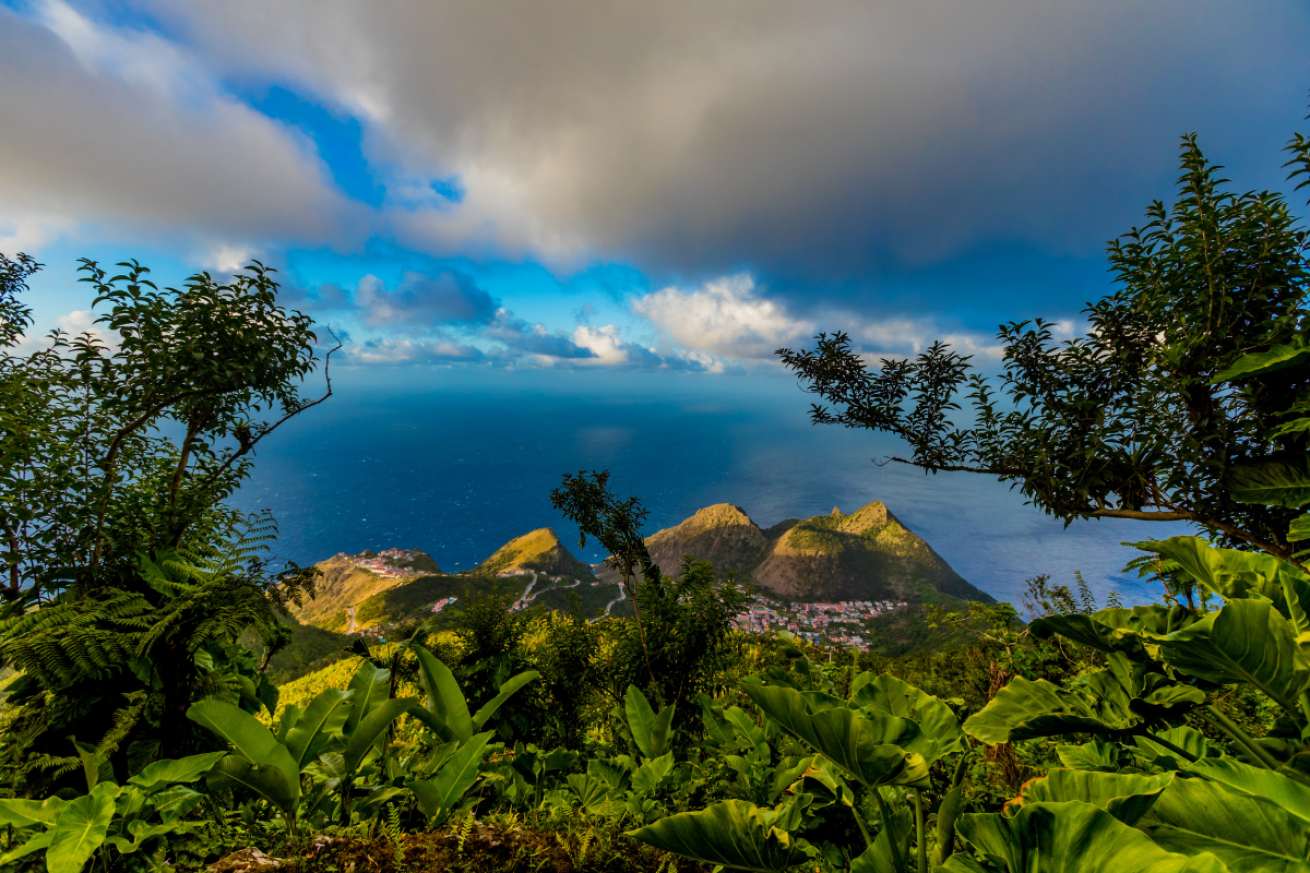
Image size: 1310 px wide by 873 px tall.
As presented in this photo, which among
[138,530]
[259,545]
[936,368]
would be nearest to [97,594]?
[138,530]

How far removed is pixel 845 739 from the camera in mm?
739

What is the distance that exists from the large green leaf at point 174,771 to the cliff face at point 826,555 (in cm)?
4274

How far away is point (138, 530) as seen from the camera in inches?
108

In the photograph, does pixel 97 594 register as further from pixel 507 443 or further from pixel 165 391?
pixel 507 443

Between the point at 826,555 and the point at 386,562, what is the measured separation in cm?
4563

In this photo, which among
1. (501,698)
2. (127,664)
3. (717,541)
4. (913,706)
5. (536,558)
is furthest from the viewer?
(717,541)

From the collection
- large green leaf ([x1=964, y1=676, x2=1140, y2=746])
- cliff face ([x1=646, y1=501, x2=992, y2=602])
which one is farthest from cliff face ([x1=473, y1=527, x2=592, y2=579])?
large green leaf ([x1=964, y1=676, x2=1140, y2=746])

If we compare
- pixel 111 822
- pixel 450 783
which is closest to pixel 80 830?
pixel 111 822

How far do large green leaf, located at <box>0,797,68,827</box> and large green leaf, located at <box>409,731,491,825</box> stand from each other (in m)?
0.86

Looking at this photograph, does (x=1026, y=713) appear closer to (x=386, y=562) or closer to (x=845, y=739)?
(x=845, y=739)

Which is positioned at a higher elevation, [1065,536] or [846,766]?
[846,766]

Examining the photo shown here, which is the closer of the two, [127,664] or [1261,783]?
[1261,783]

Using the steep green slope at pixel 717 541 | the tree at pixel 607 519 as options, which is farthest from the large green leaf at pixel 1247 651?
the steep green slope at pixel 717 541

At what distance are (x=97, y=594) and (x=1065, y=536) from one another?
89436 mm
